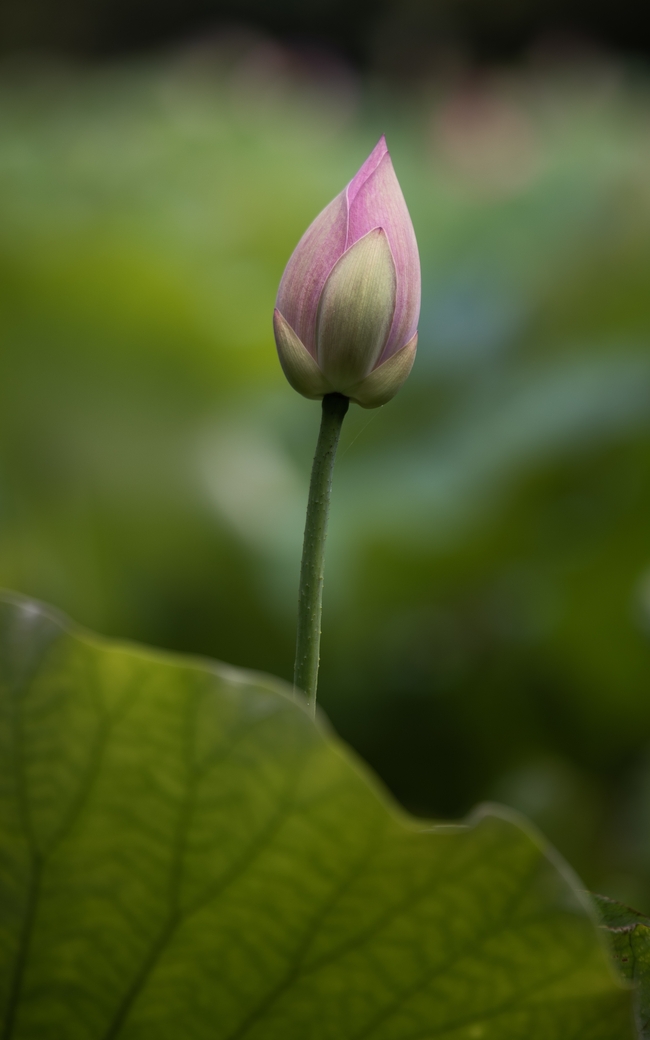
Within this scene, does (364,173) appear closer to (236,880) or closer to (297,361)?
(297,361)

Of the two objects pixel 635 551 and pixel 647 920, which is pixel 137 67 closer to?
pixel 635 551

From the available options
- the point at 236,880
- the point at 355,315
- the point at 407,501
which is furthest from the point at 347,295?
the point at 407,501

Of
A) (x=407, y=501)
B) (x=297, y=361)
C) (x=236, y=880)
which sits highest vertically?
(x=297, y=361)

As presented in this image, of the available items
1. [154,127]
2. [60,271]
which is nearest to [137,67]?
[154,127]

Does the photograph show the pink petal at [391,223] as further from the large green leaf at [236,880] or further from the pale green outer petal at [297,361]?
the large green leaf at [236,880]

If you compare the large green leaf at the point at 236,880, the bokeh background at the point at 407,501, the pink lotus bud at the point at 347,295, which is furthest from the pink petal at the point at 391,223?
the bokeh background at the point at 407,501

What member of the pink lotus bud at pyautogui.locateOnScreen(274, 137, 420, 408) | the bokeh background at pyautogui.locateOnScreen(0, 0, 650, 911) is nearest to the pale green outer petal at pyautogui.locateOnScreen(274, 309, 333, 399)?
the pink lotus bud at pyautogui.locateOnScreen(274, 137, 420, 408)

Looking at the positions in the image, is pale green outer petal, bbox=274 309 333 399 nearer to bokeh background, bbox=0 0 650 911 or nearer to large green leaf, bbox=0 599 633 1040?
large green leaf, bbox=0 599 633 1040
